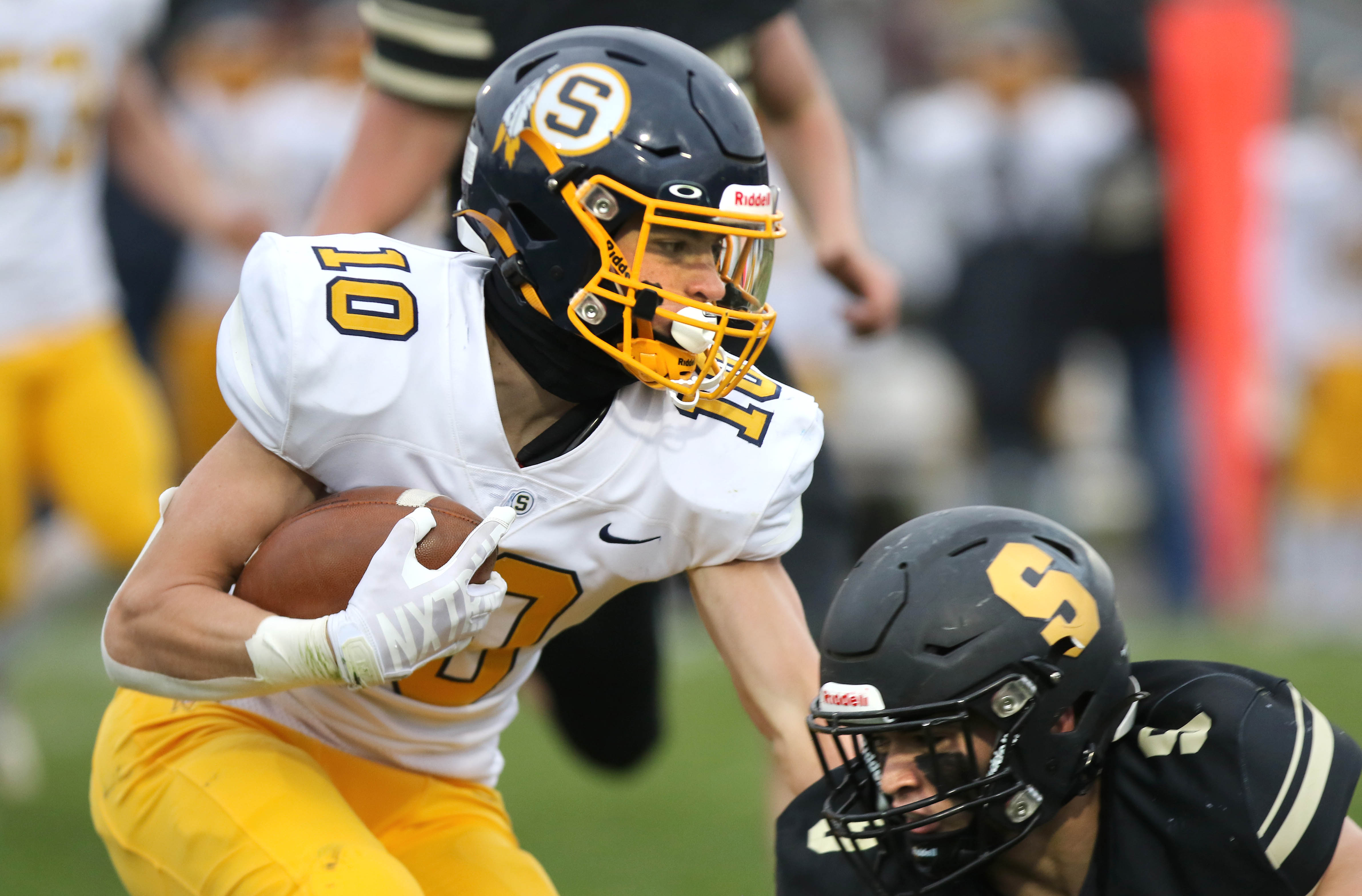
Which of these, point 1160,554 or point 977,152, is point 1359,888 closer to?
point 1160,554

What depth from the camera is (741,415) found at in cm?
260

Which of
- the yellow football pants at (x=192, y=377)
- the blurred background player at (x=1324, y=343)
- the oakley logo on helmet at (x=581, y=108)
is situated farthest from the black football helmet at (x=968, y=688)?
the blurred background player at (x=1324, y=343)

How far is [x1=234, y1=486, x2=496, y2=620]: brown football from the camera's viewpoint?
91.2 inches

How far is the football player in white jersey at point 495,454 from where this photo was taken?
2391mm

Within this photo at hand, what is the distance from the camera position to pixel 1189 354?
26.5 feet

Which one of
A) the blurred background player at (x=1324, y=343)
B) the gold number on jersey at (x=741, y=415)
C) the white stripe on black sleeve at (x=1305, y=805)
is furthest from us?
the blurred background player at (x=1324, y=343)

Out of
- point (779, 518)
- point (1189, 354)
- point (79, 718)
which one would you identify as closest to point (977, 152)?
point (1189, 354)

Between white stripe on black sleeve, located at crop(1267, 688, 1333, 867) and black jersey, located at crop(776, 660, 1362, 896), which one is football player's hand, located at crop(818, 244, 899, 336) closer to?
black jersey, located at crop(776, 660, 1362, 896)

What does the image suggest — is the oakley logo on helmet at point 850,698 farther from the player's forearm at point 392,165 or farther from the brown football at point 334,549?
the player's forearm at point 392,165

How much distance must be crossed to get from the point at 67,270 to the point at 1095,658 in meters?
3.40

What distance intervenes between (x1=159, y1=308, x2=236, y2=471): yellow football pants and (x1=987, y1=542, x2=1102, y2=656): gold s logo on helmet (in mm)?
5494

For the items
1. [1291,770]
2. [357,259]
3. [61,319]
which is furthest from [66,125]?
[1291,770]

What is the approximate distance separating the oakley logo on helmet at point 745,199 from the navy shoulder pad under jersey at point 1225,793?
87 centimetres

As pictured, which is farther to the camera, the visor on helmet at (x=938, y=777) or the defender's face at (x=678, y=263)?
the defender's face at (x=678, y=263)
